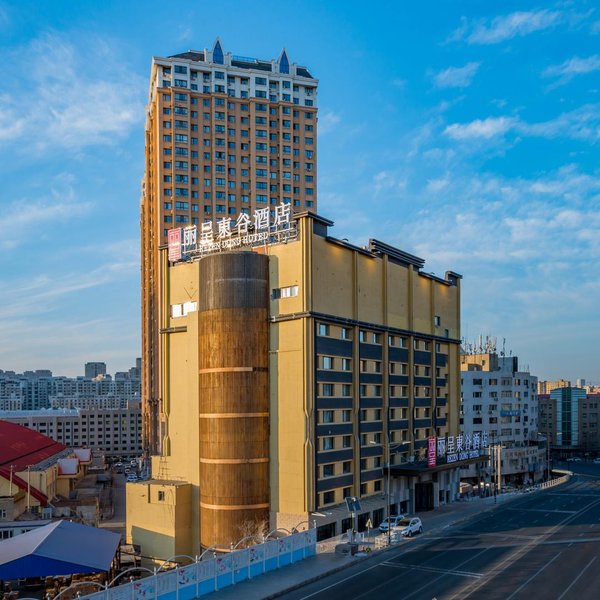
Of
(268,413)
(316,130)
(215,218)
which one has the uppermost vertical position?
(316,130)

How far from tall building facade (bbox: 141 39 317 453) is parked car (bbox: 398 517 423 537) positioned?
82.5 meters

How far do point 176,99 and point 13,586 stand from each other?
10769 cm

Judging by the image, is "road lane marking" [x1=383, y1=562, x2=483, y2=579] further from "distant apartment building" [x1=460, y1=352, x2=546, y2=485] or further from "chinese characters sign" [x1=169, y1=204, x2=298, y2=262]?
"distant apartment building" [x1=460, y1=352, x2=546, y2=485]

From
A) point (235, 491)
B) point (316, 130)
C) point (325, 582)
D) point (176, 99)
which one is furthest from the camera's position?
point (316, 130)

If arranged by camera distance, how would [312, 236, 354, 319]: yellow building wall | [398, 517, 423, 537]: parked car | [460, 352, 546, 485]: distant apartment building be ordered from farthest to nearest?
[460, 352, 546, 485]: distant apartment building
[312, 236, 354, 319]: yellow building wall
[398, 517, 423, 537]: parked car

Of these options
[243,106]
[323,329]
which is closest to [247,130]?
[243,106]

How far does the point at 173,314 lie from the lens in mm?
72562

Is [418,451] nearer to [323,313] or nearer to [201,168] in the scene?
[323,313]

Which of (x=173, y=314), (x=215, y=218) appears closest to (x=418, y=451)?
(x=173, y=314)

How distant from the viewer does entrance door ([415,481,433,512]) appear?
80250 mm

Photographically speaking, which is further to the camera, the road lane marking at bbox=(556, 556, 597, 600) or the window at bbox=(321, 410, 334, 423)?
the window at bbox=(321, 410, 334, 423)

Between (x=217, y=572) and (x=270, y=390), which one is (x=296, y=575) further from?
(x=270, y=390)

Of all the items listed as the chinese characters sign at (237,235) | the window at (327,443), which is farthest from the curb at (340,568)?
the chinese characters sign at (237,235)

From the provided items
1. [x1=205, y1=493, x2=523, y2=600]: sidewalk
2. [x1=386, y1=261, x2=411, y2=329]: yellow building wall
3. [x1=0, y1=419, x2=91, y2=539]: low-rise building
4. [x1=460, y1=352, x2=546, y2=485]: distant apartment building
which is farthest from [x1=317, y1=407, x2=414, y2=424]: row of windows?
[x1=460, y1=352, x2=546, y2=485]: distant apartment building
